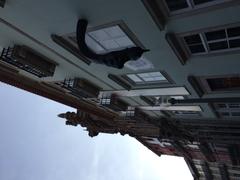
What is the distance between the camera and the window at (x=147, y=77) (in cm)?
1456

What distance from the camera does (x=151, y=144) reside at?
4244 cm

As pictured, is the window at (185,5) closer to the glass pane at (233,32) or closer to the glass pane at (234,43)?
the glass pane at (233,32)

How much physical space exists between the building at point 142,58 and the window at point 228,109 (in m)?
0.07

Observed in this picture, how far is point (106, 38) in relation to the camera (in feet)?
38.4

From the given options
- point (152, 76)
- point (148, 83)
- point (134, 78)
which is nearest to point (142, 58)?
point (152, 76)

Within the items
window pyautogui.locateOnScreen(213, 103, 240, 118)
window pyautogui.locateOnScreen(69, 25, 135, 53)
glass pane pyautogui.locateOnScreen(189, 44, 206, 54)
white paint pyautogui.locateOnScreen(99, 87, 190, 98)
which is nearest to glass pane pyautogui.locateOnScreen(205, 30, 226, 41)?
glass pane pyautogui.locateOnScreen(189, 44, 206, 54)

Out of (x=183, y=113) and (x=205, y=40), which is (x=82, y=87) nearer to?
(x=205, y=40)

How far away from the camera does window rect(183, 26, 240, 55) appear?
10398 millimetres

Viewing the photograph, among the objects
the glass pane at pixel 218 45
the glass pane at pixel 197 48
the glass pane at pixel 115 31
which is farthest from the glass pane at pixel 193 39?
the glass pane at pixel 115 31

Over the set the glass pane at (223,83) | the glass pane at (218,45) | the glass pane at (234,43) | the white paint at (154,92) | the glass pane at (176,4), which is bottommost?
the white paint at (154,92)

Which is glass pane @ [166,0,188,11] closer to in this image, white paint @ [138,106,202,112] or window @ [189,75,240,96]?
window @ [189,75,240,96]

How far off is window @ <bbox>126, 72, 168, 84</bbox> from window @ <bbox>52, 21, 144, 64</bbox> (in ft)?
10.2

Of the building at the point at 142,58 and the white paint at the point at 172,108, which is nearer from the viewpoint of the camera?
the building at the point at 142,58

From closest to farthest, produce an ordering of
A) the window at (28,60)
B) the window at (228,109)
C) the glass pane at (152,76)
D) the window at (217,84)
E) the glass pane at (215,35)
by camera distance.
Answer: the glass pane at (215,35)
the window at (28,60)
the window at (217,84)
the glass pane at (152,76)
the window at (228,109)
